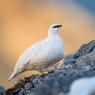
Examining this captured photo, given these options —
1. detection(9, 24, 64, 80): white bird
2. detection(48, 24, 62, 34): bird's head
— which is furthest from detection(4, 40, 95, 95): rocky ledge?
detection(48, 24, 62, 34): bird's head

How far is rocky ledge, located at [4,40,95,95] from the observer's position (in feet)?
20.6

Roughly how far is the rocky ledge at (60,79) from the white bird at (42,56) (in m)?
0.47

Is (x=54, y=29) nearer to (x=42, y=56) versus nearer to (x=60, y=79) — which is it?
(x=42, y=56)

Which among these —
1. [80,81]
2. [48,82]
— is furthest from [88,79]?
[48,82]

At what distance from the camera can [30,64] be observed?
11.6 meters

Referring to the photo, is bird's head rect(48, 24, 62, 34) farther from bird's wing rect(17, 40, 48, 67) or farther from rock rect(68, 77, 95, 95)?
rock rect(68, 77, 95, 95)

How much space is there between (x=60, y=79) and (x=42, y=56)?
16.1 feet

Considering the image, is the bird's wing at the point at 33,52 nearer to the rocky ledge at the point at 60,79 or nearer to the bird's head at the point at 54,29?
the bird's head at the point at 54,29

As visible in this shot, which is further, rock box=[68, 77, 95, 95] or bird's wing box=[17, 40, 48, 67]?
bird's wing box=[17, 40, 48, 67]

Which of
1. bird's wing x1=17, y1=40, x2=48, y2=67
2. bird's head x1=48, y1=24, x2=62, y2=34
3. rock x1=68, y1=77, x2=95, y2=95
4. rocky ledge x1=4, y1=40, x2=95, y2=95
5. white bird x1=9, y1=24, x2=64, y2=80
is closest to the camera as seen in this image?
rock x1=68, y1=77, x2=95, y2=95

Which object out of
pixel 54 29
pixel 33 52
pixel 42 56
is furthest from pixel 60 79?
pixel 54 29

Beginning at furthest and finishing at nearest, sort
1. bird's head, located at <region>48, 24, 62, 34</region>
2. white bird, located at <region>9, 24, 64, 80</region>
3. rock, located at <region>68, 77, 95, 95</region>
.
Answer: bird's head, located at <region>48, 24, 62, 34</region>
white bird, located at <region>9, 24, 64, 80</region>
rock, located at <region>68, 77, 95, 95</region>

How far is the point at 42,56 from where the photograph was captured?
1138cm

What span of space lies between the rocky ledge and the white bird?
0.47 m
